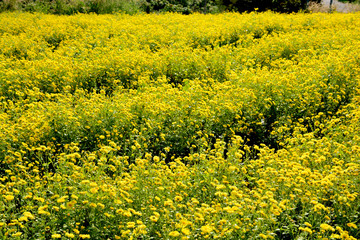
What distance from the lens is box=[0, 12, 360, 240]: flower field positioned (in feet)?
9.11

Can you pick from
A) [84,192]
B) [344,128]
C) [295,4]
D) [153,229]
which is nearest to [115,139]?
[84,192]

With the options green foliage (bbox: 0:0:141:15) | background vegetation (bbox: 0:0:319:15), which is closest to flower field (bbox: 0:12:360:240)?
green foliage (bbox: 0:0:141:15)

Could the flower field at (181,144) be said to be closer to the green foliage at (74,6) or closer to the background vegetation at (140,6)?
the green foliage at (74,6)

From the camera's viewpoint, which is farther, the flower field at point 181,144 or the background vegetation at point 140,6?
the background vegetation at point 140,6

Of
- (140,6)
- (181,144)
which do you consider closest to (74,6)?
(140,6)

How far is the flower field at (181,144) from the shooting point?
278cm

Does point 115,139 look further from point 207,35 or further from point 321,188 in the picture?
point 207,35

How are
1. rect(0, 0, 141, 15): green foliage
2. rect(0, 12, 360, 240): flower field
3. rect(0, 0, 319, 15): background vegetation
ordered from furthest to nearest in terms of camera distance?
rect(0, 0, 319, 15): background vegetation < rect(0, 0, 141, 15): green foliage < rect(0, 12, 360, 240): flower field

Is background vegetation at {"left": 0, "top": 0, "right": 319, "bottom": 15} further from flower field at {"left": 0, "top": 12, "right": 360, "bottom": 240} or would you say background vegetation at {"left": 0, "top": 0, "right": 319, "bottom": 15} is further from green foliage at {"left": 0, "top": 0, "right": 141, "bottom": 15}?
flower field at {"left": 0, "top": 12, "right": 360, "bottom": 240}

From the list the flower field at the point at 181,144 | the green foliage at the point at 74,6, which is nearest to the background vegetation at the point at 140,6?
the green foliage at the point at 74,6

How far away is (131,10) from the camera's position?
1769 centimetres

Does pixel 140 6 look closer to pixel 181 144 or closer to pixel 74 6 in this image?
pixel 74 6

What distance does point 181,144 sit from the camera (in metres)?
4.60

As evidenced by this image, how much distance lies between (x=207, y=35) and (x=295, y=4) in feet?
39.5
